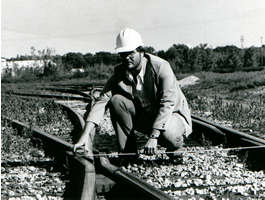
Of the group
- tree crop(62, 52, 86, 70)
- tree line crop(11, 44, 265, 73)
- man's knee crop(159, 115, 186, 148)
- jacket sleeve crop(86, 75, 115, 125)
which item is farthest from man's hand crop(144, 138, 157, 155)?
tree crop(62, 52, 86, 70)

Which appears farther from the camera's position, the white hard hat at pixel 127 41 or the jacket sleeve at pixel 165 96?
the jacket sleeve at pixel 165 96

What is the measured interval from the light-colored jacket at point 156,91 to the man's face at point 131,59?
0.16m

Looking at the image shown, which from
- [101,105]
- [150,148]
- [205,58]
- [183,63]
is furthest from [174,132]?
[205,58]

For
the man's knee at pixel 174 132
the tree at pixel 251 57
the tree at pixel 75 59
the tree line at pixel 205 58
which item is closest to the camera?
the man's knee at pixel 174 132

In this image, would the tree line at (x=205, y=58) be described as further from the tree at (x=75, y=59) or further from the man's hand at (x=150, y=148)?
the man's hand at (x=150, y=148)

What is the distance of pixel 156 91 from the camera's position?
450 centimetres

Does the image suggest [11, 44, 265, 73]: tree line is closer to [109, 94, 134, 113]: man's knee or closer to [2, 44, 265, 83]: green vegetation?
[2, 44, 265, 83]: green vegetation

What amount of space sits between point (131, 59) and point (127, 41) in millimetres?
194

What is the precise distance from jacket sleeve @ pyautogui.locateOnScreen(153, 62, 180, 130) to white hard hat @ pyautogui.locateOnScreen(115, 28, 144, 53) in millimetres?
368

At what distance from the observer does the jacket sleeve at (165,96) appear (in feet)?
13.9

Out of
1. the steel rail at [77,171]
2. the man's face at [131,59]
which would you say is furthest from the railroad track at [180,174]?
the man's face at [131,59]

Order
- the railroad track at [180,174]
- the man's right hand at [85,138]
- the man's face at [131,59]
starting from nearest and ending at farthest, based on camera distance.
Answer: the railroad track at [180,174], the man's right hand at [85,138], the man's face at [131,59]

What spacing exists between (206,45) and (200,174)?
5137cm

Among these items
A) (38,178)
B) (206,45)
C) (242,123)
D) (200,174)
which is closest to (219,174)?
(200,174)
